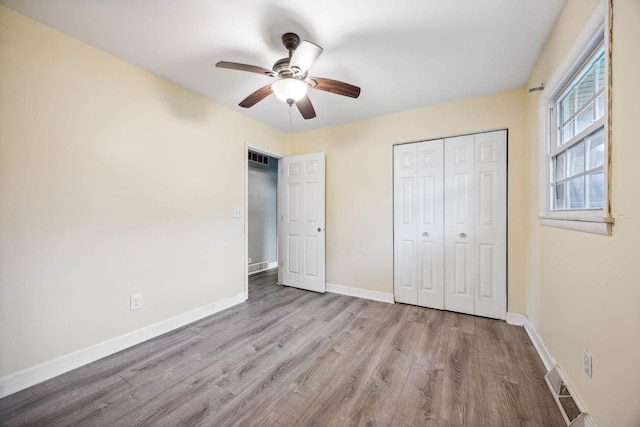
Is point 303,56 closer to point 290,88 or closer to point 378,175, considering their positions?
point 290,88

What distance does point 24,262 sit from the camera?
5.24ft

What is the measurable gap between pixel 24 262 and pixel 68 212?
39 cm

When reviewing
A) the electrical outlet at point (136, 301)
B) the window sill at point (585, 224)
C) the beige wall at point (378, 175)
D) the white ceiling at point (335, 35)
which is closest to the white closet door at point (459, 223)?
the beige wall at point (378, 175)

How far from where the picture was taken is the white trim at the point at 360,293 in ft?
10.3

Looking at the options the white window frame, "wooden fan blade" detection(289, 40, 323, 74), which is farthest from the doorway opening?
the white window frame

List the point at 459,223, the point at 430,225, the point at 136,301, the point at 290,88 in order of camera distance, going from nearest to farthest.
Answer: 1. the point at 290,88
2. the point at 136,301
3. the point at 459,223
4. the point at 430,225

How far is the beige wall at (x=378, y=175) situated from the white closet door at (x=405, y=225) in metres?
0.08

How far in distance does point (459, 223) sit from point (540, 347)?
1258 mm

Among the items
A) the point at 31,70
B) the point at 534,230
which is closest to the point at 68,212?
the point at 31,70

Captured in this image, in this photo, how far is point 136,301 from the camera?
2.15 meters

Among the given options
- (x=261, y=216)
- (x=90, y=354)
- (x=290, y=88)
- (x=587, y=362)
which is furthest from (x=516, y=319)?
(x=261, y=216)

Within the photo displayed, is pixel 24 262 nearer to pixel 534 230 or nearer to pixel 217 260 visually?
pixel 217 260

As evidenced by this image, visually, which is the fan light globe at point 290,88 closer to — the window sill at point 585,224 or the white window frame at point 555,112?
the white window frame at point 555,112

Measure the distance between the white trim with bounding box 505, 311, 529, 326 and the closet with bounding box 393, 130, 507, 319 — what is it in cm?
5
